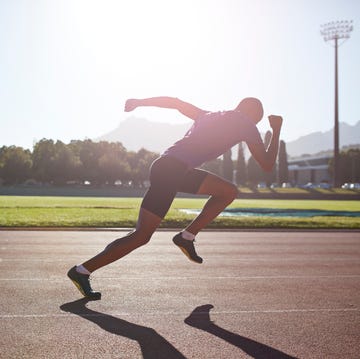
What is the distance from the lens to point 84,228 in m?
14.6

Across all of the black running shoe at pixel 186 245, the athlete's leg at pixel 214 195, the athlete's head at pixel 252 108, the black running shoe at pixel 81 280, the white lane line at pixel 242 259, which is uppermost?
the athlete's head at pixel 252 108

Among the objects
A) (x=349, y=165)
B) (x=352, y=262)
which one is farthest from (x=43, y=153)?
(x=352, y=262)

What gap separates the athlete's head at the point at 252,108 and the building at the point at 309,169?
107 metres

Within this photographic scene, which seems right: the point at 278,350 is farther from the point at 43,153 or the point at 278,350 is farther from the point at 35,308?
the point at 43,153

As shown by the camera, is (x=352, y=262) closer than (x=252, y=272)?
No

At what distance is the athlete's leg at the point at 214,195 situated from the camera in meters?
4.99

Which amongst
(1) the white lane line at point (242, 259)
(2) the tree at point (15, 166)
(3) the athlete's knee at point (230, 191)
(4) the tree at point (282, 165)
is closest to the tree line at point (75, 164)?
(2) the tree at point (15, 166)

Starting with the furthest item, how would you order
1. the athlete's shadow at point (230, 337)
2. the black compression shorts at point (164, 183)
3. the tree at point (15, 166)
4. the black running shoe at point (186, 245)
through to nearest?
the tree at point (15, 166)
the black running shoe at point (186, 245)
the black compression shorts at point (164, 183)
the athlete's shadow at point (230, 337)

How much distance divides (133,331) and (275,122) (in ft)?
7.73

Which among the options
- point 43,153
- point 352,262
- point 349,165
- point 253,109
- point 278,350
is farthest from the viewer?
point 349,165

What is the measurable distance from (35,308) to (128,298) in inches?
38.2

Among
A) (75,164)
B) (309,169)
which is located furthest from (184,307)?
(309,169)

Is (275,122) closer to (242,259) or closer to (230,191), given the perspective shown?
(230,191)

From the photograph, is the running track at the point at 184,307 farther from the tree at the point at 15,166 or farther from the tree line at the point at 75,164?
the tree at the point at 15,166
